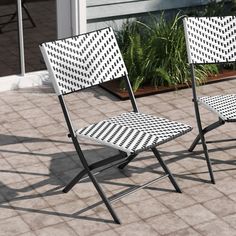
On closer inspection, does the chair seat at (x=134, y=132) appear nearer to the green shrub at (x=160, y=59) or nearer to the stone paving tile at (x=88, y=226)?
the stone paving tile at (x=88, y=226)

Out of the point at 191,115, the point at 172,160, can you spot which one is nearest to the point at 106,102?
the point at 191,115

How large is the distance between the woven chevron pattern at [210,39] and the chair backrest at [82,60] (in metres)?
0.60

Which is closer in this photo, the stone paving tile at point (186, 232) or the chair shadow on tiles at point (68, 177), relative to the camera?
the stone paving tile at point (186, 232)

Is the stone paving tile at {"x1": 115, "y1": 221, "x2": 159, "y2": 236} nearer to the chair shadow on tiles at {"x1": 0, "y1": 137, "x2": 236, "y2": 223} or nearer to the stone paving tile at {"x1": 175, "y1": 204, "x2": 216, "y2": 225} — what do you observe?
the chair shadow on tiles at {"x1": 0, "y1": 137, "x2": 236, "y2": 223}

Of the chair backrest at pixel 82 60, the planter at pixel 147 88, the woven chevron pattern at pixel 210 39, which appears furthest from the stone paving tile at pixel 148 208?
the planter at pixel 147 88

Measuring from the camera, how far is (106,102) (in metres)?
7.49

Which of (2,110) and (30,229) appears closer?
(30,229)

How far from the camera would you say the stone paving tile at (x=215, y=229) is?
16.7 feet

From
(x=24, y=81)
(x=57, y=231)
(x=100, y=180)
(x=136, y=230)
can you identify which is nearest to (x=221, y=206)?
(x=136, y=230)

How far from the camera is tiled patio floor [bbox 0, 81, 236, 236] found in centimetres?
519

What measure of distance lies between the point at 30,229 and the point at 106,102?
257 centimetres

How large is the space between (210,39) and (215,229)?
1703 mm

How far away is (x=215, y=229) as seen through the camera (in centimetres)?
514

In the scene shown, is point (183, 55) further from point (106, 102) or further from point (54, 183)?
point (54, 183)
